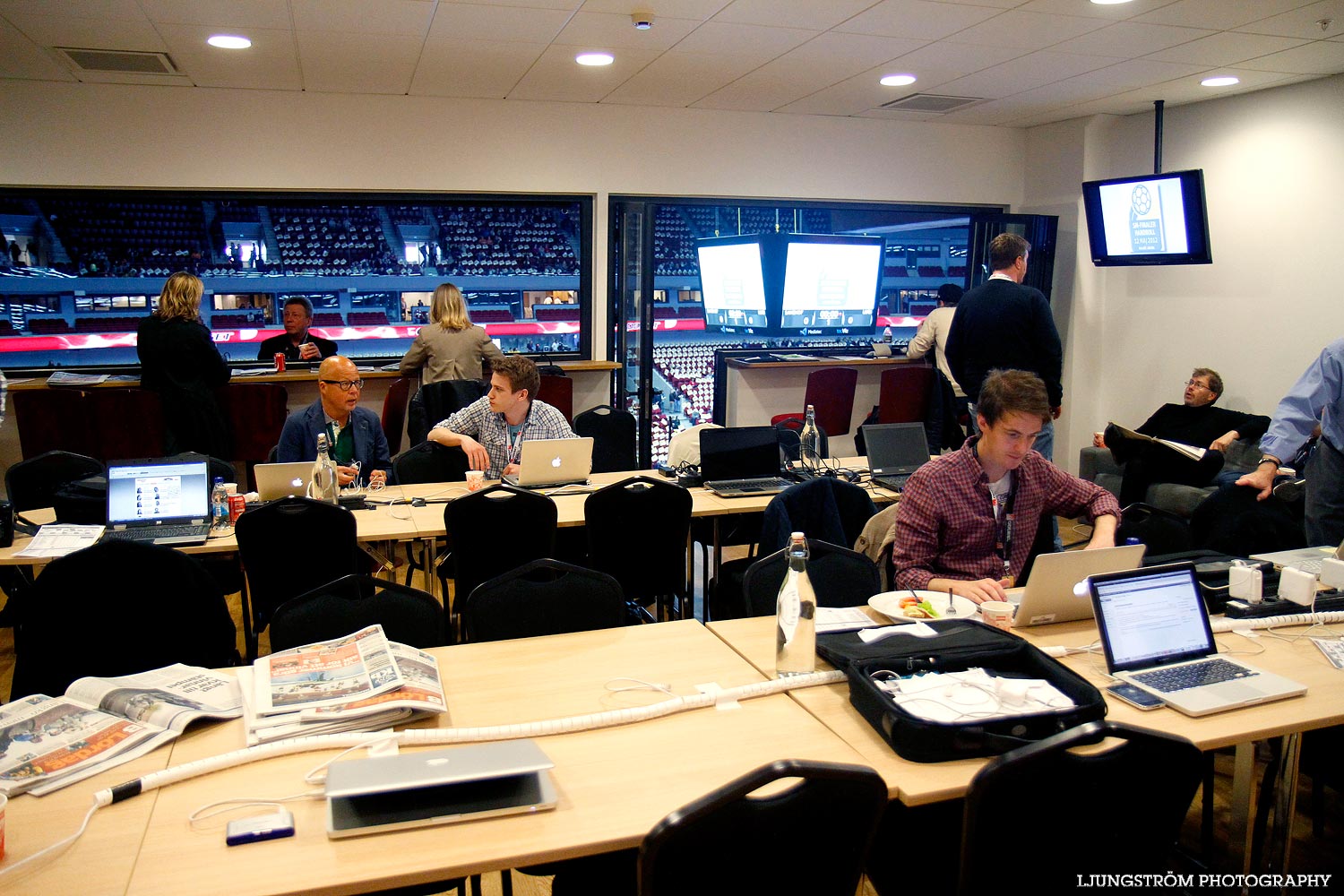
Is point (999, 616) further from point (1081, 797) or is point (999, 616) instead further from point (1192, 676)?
point (1081, 797)

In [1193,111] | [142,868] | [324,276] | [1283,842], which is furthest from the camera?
[324,276]

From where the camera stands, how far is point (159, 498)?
3830mm

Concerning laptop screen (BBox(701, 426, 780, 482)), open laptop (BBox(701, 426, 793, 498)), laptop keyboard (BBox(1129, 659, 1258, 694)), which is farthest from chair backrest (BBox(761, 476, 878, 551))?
laptop keyboard (BBox(1129, 659, 1258, 694))

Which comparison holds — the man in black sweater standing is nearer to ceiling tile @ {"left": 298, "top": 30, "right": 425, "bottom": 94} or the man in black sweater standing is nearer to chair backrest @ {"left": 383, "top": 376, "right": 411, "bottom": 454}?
ceiling tile @ {"left": 298, "top": 30, "right": 425, "bottom": 94}

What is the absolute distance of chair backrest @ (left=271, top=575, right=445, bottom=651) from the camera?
8.13 feet

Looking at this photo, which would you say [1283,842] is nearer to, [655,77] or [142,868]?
[142,868]

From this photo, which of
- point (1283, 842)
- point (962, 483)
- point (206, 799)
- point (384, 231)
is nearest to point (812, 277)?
point (384, 231)

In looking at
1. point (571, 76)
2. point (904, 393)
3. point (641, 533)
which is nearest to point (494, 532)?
point (641, 533)

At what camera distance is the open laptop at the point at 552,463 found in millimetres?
4375

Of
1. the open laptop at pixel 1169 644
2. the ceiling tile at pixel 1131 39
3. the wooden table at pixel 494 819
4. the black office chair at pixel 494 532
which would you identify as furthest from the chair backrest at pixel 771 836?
the ceiling tile at pixel 1131 39

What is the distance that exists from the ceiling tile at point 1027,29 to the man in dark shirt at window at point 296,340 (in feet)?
15.1

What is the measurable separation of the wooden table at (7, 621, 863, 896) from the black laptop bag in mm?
116

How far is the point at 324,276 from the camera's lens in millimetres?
7371

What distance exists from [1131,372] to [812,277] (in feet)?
8.32
